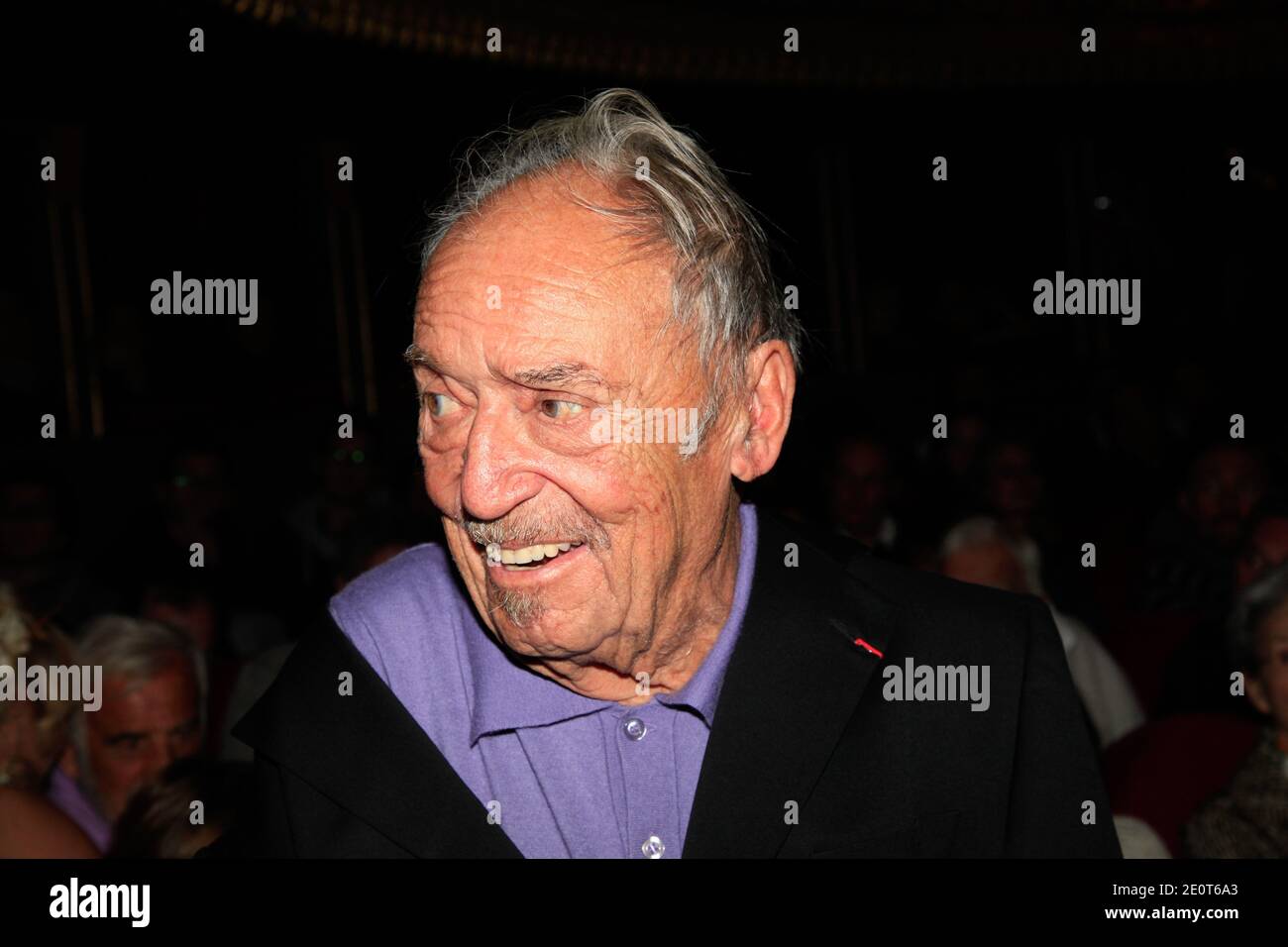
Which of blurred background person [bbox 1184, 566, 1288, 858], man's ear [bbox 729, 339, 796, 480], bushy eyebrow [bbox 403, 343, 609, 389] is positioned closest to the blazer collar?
man's ear [bbox 729, 339, 796, 480]

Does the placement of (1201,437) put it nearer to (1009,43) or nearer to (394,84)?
(1009,43)

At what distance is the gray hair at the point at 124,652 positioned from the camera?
3318mm

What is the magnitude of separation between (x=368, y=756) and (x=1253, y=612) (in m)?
2.57

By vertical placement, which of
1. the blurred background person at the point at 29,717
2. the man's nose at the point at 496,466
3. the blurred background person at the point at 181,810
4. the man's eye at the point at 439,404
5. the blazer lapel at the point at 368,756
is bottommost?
the blurred background person at the point at 181,810

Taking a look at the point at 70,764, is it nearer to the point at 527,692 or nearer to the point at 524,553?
the point at 527,692

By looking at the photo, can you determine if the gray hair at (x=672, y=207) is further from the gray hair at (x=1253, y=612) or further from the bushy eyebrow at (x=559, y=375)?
the gray hair at (x=1253, y=612)

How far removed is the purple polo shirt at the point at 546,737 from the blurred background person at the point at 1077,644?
277 centimetres

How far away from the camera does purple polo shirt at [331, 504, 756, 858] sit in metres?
1.41

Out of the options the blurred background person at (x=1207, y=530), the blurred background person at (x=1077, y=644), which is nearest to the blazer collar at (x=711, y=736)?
the blurred background person at (x=1077, y=644)

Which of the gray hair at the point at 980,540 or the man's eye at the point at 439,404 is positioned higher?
the man's eye at the point at 439,404

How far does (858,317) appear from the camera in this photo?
945 centimetres

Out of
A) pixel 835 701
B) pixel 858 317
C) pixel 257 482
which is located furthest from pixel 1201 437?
pixel 835 701

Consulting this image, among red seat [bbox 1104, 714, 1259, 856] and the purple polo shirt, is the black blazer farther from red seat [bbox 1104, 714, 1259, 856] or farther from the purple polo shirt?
red seat [bbox 1104, 714, 1259, 856]
